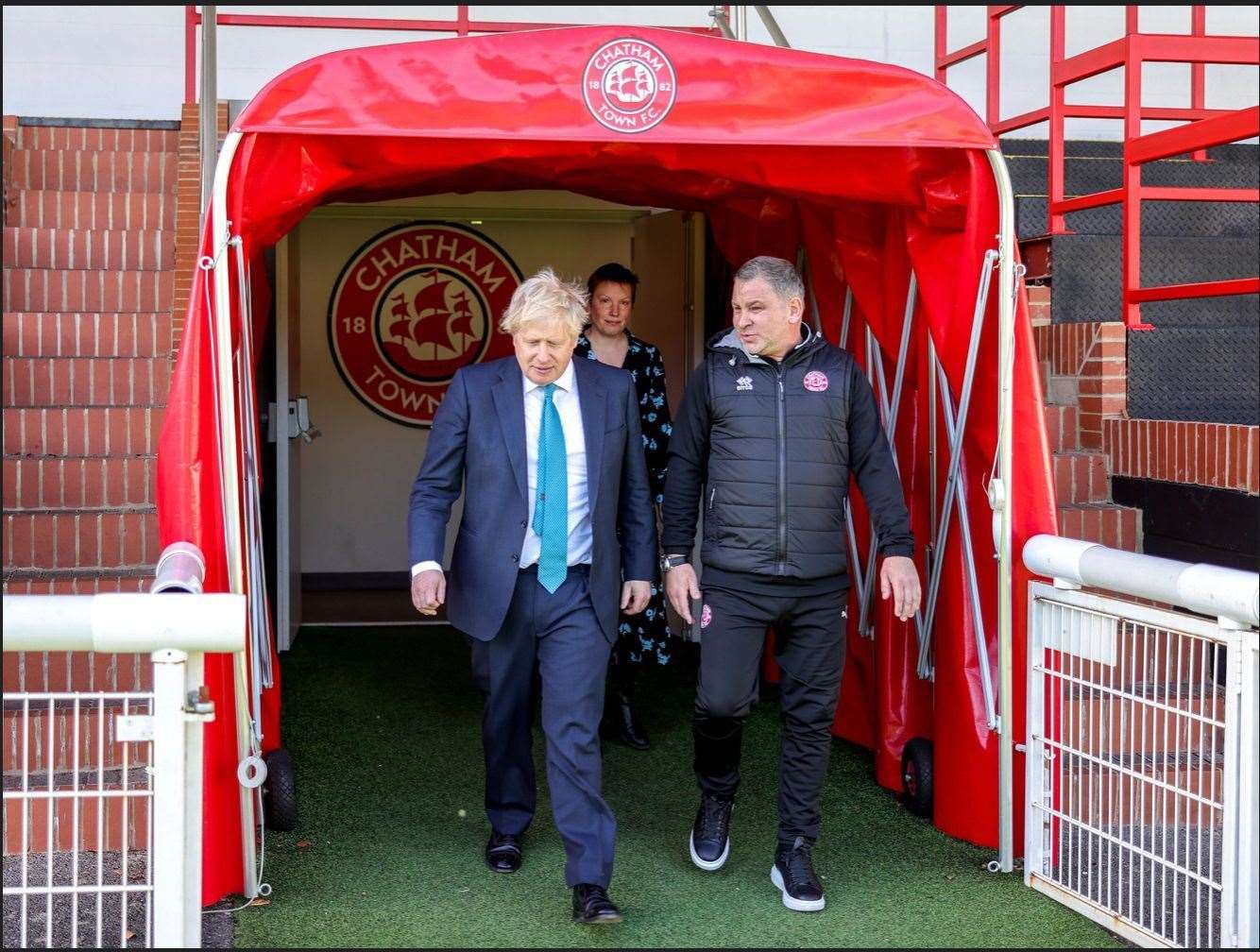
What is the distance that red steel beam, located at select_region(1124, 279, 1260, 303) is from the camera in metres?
3.95

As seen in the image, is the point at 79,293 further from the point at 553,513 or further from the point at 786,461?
the point at 786,461

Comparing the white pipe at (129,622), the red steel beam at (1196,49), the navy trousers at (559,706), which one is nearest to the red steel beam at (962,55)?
the red steel beam at (1196,49)

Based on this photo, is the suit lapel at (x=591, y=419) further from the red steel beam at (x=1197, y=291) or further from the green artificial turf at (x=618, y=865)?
the red steel beam at (x=1197, y=291)

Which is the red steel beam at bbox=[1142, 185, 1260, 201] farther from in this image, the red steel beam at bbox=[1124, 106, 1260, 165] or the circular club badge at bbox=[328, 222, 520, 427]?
the circular club badge at bbox=[328, 222, 520, 427]

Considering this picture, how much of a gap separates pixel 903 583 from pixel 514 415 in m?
1.04

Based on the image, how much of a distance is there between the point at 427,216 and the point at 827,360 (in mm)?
3942

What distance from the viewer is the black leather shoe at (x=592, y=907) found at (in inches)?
123

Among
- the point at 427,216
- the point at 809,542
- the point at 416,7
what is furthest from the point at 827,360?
the point at 416,7

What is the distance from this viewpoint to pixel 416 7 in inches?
315

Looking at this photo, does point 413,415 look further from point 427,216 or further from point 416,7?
point 416,7

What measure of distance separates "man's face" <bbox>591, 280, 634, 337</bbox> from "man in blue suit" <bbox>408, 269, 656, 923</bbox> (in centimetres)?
93

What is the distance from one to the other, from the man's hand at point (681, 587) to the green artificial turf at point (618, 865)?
72cm

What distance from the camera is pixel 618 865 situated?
3.61 m

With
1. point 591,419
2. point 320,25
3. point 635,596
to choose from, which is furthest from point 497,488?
point 320,25
